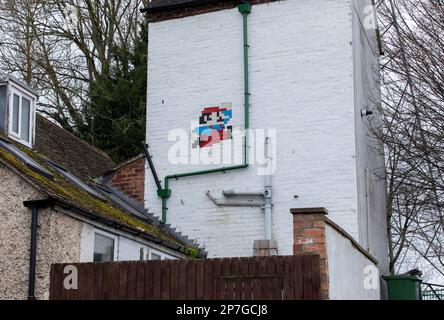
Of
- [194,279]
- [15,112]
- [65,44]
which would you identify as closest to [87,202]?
[15,112]

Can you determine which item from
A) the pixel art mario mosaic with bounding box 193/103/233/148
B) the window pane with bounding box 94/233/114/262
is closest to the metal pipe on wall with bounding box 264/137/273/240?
the pixel art mario mosaic with bounding box 193/103/233/148

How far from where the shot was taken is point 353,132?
585 inches

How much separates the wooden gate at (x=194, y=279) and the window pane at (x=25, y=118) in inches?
210

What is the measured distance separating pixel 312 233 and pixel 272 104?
672cm

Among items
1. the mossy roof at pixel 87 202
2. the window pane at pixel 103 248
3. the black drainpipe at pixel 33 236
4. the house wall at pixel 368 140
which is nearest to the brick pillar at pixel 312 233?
the mossy roof at pixel 87 202

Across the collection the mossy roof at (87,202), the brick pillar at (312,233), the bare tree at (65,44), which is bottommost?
the brick pillar at (312,233)

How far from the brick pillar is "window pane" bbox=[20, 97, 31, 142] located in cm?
727

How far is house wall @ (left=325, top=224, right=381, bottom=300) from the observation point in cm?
966

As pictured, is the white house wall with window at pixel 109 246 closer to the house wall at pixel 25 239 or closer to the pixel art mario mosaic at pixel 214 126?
the house wall at pixel 25 239

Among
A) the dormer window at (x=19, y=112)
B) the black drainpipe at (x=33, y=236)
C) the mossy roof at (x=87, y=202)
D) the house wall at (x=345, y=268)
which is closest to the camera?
the house wall at (x=345, y=268)

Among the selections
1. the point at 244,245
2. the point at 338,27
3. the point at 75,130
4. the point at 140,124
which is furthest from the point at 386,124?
the point at 75,130

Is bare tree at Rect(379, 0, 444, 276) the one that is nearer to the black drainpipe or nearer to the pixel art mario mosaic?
the pixel art mario mosaic

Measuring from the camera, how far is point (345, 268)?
35.2ft

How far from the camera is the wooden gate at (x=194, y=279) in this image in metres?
9.07
